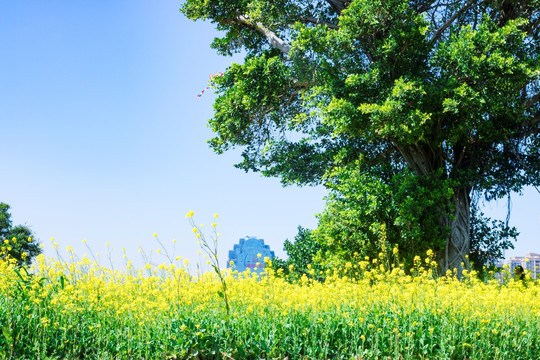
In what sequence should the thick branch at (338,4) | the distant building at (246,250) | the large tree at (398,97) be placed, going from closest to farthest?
the large tree at (398,97) → the thick branch at (338,4) → the distant building at (246,250)

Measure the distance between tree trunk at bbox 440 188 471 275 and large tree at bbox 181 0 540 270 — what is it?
3 centimetres

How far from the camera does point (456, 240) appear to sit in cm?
1112

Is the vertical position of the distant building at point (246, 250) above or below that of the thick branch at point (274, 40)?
below

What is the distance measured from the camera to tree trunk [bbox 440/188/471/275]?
36.3 feet

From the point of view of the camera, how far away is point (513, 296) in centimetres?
603

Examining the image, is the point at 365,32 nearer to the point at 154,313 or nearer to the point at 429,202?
the point at 429,202

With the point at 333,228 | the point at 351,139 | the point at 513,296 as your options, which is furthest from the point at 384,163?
the point at 513,296

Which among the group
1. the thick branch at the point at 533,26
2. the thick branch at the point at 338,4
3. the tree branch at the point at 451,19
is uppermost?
the thick branch at the point at 338,4

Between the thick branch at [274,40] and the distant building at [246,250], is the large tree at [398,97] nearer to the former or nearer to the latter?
the thick branch at [274,40]

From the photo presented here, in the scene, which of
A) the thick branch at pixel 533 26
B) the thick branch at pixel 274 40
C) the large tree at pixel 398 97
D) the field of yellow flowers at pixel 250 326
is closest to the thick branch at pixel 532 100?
the large tree at pixel 398 97

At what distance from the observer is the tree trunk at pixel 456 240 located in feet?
36.3

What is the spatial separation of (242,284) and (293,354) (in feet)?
7.82

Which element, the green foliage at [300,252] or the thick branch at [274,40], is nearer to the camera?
the thick branch at [274,40]

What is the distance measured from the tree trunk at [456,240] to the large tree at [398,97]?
32 millimetres
